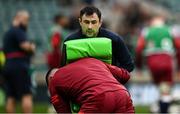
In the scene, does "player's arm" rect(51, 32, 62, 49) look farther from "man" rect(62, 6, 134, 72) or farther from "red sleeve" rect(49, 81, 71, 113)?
"red sleeve" rect(49, 81, 71, 113)

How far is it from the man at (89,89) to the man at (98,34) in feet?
1.04

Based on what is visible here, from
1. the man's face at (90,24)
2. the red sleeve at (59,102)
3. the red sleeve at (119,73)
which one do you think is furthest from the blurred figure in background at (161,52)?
the red sleeve at (59,102)

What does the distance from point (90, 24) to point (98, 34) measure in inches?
8.7

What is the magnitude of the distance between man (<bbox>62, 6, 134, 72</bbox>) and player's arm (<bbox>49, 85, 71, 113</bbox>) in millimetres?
333

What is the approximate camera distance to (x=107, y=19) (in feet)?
65.0

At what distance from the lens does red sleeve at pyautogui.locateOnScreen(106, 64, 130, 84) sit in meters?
6.67

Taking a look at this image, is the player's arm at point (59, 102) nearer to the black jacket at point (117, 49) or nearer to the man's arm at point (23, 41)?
the black jacket at point (117, 49)

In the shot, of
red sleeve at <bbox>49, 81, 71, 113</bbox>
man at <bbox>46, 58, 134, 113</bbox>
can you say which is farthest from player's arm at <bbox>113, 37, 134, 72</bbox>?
red sleeve at <bbox>49, 81, 71, 113</bbox>

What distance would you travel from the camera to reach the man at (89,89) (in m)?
6.22

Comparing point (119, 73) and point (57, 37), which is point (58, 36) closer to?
point (57, 37)

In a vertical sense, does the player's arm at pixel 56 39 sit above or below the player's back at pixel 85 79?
below

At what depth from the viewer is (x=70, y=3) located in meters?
21.2

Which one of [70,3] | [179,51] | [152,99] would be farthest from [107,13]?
[179,51]

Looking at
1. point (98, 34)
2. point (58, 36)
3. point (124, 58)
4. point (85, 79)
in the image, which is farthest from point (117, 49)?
point (58, 36)
